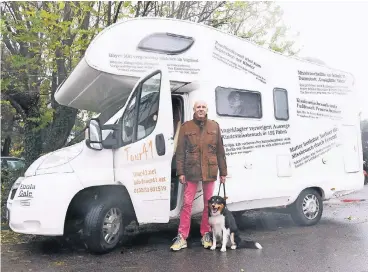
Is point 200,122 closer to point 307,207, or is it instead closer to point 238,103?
point 238,103

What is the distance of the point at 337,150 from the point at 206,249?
136 inches

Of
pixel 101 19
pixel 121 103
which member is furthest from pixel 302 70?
pixel 101 19

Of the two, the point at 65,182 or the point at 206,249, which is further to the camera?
the point at 206,249

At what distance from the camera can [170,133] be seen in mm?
5449

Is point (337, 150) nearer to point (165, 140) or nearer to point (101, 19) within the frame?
point (165, 140)

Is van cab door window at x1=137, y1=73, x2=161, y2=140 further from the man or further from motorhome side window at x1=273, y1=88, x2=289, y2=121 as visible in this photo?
motorhome side window at x1=273, y1=88, x2=289, y2=121

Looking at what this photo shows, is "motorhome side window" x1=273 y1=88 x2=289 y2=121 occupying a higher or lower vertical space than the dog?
higher

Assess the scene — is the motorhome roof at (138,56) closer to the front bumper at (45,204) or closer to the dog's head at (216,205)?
the front bumper at (45,204)

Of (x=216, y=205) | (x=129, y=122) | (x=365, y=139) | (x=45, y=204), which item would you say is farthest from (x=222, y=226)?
(x=365, y=139)

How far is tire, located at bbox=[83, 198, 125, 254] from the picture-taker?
5.37 meters

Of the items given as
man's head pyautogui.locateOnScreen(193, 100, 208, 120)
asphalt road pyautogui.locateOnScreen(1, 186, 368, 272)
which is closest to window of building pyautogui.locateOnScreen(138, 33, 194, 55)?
man's head pyautogui.locateOnScreen(193, 100, 208, 120)

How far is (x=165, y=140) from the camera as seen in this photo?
17.8ft

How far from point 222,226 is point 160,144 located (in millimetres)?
1327

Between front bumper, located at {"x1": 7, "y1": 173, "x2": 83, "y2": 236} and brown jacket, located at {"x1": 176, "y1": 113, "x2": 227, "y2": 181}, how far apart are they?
138 cm
